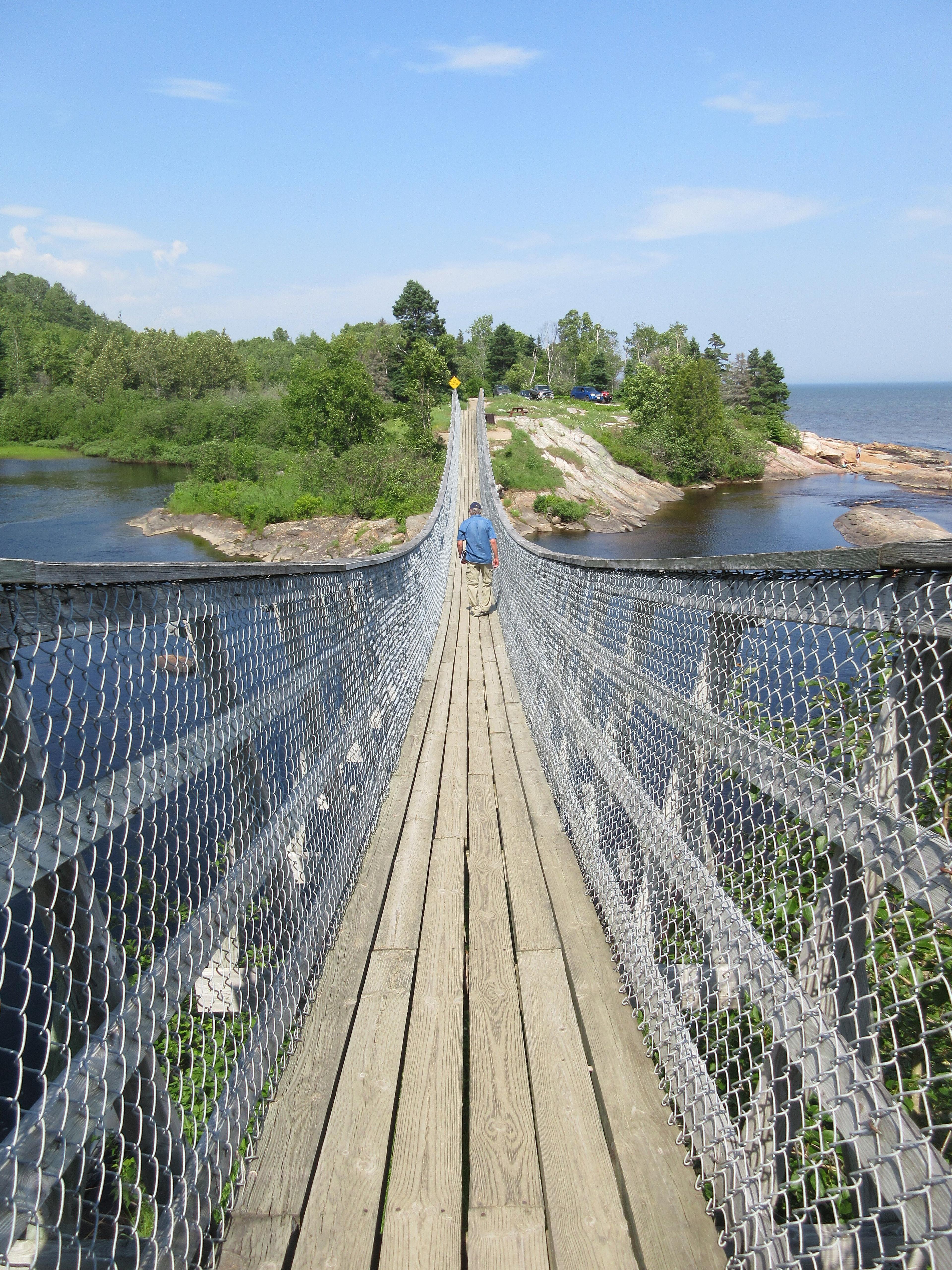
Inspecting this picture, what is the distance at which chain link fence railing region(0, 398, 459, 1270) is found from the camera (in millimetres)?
1098

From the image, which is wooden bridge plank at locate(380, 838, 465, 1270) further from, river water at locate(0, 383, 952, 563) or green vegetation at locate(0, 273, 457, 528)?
green vegetation at locate(0, 273, 457, 528)

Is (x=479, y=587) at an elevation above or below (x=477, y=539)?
below

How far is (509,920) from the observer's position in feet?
9.07

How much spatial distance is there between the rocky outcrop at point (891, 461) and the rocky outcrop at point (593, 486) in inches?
408

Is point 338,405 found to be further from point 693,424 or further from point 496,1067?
point 496,1067

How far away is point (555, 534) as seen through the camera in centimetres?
2777

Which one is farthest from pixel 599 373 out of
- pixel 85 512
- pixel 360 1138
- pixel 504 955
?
pixel 360 1138

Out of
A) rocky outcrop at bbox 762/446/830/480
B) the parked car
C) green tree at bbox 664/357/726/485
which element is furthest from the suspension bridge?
the parked car

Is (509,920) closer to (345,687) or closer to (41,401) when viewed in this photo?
(345,687)

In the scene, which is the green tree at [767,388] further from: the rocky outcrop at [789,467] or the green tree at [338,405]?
the green tree at [338,405]

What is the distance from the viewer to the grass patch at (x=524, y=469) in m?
30.2

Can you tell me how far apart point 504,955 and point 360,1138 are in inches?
32.5

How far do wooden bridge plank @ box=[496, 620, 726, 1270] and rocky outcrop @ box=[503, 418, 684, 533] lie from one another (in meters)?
24.6

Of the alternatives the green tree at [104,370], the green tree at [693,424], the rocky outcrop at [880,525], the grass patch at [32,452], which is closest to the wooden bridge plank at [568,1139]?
the rocky outcrop at [880,525]
